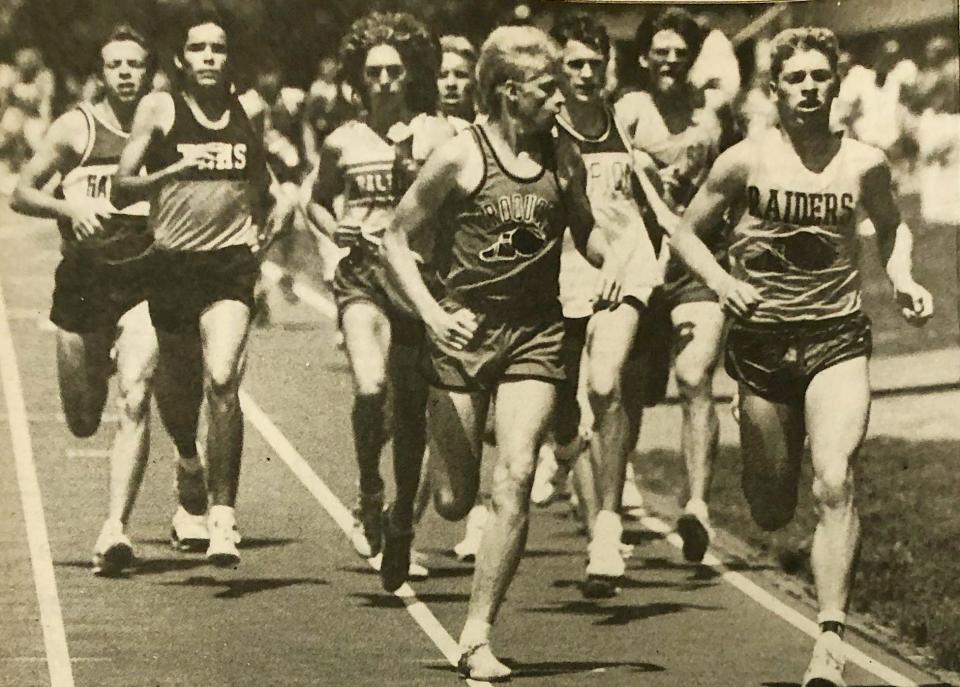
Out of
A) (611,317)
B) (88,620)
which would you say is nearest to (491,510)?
(611,317)

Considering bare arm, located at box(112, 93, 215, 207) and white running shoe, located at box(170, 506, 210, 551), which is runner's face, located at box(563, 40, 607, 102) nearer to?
bare arm, located at box(112, 93, 215, 207)

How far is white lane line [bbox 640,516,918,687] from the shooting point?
6102 millimetres

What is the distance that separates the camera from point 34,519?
19.4 ft

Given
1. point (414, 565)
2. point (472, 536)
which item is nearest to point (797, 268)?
point (472, 536)

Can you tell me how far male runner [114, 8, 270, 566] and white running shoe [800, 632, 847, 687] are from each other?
166 cm

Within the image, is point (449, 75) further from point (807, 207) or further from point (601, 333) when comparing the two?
point (807, 207)

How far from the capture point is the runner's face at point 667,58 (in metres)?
6.36

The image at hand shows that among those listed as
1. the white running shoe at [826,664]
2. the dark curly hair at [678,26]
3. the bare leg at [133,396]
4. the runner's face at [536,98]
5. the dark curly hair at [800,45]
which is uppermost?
the dark curly hair at [678,26]

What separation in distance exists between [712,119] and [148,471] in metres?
1.96

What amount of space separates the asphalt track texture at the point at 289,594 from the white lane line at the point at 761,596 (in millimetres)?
25

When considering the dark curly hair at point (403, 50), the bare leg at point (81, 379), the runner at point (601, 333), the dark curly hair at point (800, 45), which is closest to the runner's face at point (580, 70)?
the runner at point (601, 333)

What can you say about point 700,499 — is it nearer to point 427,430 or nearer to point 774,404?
point 774,404

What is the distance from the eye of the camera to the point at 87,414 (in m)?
6.03

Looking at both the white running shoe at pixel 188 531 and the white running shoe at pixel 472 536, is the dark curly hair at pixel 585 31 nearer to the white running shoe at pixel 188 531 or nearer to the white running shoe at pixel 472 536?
the white running shoe at pixel 472 536
